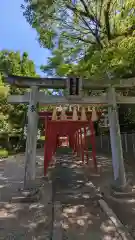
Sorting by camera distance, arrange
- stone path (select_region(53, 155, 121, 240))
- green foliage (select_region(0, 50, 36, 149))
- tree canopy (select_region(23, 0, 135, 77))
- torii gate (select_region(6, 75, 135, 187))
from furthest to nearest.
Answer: green foliage (select_region(0, 50, 36, 149)), tree canopy (select_region(23, 0, 135, 77)), torii gate (select_region(6, 75, 135, 187)), stone path (select_region(53, 155, 121, 240))

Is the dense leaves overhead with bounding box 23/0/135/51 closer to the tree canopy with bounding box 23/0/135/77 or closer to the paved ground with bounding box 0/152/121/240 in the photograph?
the tree canopy with bounding box 23/0/135/77

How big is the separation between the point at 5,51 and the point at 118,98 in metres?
20.2

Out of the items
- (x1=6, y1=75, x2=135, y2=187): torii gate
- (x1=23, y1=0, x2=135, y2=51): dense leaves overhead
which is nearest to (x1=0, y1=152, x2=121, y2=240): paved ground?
(x1=6, y1=75, x2=135, y2=187): torii gate

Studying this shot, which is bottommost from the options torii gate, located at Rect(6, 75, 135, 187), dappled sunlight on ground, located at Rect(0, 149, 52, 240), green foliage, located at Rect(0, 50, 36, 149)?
dappled sunlight on ground, located at Rect(0, 149, 52, 240)

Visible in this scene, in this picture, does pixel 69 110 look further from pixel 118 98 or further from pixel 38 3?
pixel 38 3

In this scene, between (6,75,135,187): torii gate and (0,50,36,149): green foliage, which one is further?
(0,50,36,149): green foliage

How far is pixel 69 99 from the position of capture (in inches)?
242

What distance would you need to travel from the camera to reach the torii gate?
19.4ft

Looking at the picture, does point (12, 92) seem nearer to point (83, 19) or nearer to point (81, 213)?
point (83, 19)

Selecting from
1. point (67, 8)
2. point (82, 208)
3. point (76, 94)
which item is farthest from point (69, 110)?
point (82, 208)

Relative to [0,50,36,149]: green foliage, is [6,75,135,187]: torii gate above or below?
below

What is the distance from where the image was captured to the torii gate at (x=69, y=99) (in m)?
5.93

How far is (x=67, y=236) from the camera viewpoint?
3.54 m

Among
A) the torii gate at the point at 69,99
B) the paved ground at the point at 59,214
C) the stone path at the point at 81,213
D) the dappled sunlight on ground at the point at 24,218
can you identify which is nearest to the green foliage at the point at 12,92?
the torii gate at the point at 69,99
